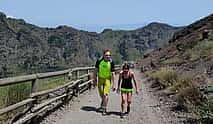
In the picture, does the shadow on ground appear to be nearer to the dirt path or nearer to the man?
the dirt path

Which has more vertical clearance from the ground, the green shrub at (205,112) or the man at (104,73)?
the man at (104,73)

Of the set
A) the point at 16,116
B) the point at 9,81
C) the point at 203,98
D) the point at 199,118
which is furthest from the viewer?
the point at 203,98

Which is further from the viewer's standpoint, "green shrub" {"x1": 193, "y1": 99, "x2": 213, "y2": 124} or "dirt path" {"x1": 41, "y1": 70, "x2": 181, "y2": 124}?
"dirt path" {"x1": 41, "y1": 70, "x2": 181, "y2": 124}

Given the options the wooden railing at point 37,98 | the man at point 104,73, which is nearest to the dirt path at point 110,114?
the wooden railing at point 37,98

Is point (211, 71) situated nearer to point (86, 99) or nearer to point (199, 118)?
point (86, 99)

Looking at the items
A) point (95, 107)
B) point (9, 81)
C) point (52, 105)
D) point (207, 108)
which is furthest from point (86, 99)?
point (9, 81)

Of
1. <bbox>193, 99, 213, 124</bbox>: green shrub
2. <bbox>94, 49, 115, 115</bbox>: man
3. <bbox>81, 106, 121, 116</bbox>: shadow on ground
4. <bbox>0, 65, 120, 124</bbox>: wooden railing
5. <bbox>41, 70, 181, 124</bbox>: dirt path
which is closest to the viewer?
<bbox>0, 65, 120, 124</bbox>: wooden railing

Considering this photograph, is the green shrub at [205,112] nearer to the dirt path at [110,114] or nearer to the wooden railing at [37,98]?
the dirt path at [110,114]

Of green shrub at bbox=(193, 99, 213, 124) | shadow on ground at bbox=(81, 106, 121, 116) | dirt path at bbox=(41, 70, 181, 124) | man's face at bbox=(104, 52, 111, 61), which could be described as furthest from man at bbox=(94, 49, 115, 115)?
green shrub at bbox=(193, 99, 213, 124)

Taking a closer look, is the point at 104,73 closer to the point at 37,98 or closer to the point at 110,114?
the point at 110,114

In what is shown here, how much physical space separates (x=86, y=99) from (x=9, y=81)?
8385 millimetres

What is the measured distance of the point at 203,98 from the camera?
1261 centimetres

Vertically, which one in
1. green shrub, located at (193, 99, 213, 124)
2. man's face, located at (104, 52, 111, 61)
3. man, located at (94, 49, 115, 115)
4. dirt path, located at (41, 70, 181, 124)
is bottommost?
dirt path, located at (41, 70, 181, 124)

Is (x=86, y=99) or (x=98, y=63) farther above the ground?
(x=98, y=63)
